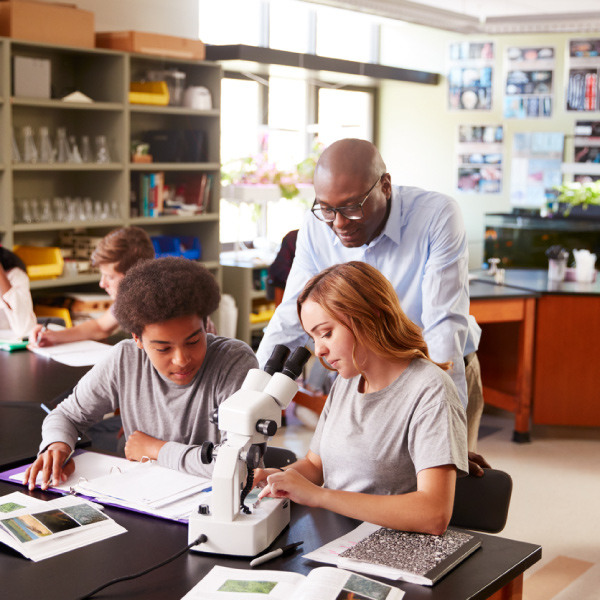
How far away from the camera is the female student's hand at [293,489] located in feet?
5.15

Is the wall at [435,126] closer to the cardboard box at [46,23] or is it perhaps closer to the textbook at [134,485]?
the cardboard box at [46,23]

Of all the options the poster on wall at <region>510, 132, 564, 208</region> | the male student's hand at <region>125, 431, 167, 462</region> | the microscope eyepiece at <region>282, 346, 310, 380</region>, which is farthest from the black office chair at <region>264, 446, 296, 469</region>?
the poster on wall at <region>510, 132, 564, 208</region>

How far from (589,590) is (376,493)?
1.55 metres

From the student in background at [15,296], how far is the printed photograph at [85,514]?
1924 mm

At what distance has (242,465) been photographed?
150 centimetres

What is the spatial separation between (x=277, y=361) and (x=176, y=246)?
13.9 feet

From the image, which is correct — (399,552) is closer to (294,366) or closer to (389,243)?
(294,366)

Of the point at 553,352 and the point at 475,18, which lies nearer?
the point at 553,352

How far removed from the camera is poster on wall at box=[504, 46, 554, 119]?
777cm

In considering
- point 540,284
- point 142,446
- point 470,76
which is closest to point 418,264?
point 142,446

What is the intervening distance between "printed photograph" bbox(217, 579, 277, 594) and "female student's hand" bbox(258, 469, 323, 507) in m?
0.21

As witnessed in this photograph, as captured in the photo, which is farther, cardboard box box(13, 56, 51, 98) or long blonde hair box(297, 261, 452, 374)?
cardboard box box(13, 56, 51, 98)

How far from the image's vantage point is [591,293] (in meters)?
4.55

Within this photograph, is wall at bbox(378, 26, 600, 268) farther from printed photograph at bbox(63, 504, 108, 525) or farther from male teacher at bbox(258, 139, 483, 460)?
printed photograph at bbox(63, 504, 108, 525)
